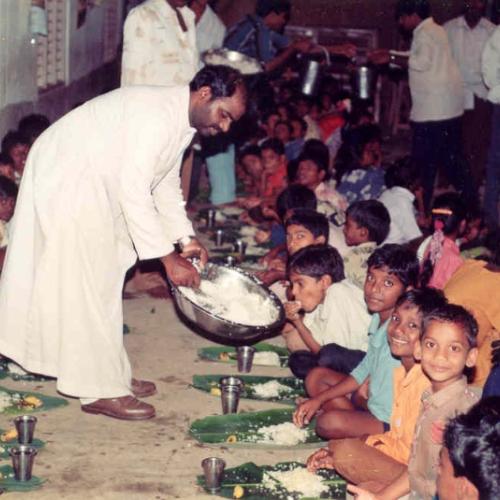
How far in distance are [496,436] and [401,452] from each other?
1344 millimetres

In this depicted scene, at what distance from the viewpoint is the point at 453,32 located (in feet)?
35.9

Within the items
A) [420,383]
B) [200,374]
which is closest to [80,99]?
[200,374]

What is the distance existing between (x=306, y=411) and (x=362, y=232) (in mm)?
1923

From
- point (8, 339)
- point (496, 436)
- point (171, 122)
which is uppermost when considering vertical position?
point (171, 122)

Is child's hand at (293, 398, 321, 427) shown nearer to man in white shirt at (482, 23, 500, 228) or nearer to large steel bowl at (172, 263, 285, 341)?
large steel bowl at (172, 263, 285, 341)

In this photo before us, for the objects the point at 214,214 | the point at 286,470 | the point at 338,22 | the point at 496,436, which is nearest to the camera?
the point at 496,436

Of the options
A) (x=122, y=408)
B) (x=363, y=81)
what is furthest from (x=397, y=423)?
(x=363, y=81)

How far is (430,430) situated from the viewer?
4.17 m

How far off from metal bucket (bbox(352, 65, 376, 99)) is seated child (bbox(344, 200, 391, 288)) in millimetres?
5146

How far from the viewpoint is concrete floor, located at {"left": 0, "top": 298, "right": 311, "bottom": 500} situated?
475 cm

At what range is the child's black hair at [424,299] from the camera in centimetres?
471

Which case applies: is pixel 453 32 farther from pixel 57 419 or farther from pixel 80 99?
pixel 57 419

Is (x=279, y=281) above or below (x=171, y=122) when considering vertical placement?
below

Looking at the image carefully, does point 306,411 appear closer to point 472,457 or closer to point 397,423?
point 397,423
